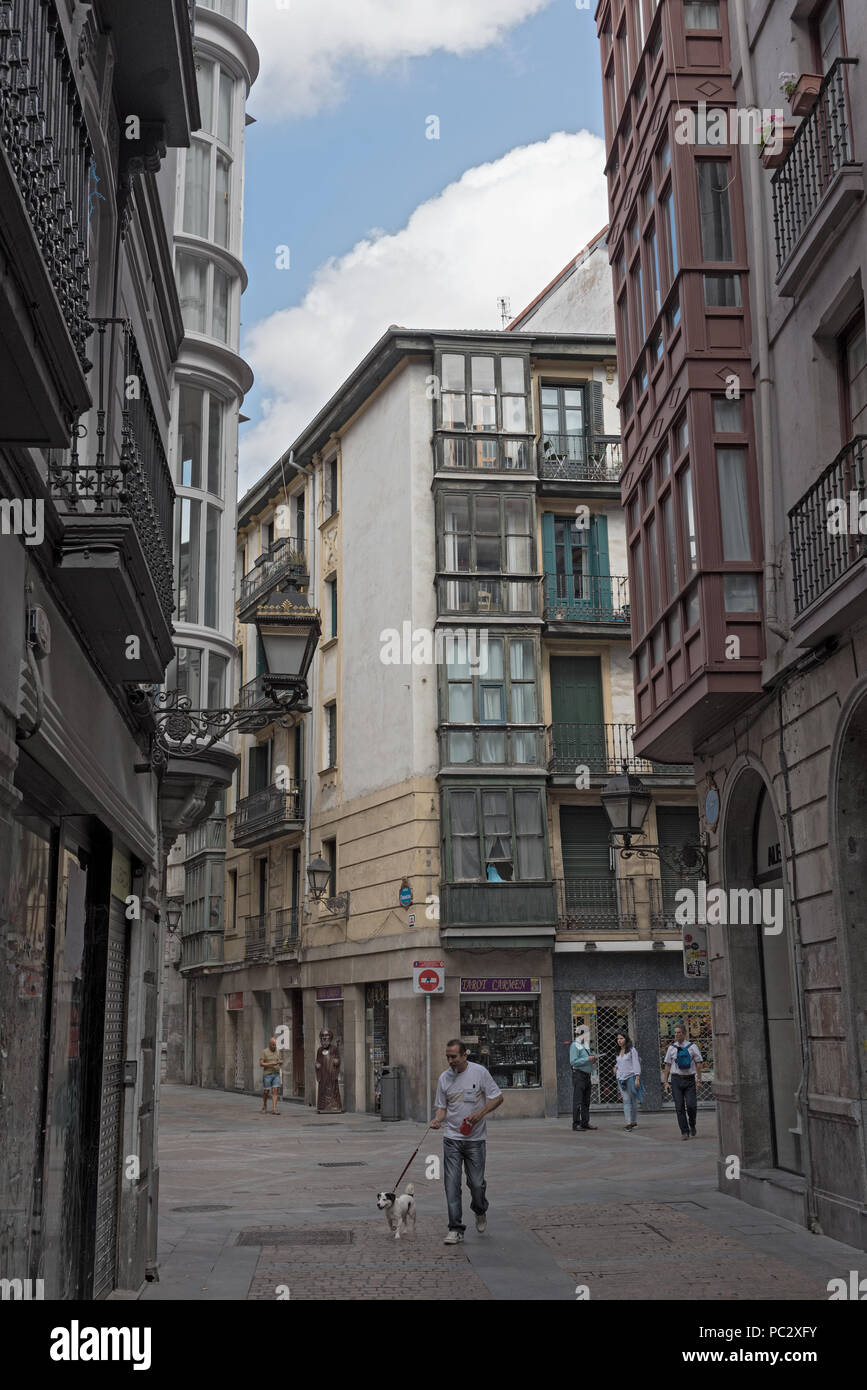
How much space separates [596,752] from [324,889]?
308 inches

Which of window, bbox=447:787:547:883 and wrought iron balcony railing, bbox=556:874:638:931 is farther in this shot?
wrought iron balcony railing, bbox=556:874:638:931

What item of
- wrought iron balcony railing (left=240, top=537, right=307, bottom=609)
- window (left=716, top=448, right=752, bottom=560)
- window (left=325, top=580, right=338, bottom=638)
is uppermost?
wrought iron balcony railing (left=240, top=537, right=307, bottom=609)

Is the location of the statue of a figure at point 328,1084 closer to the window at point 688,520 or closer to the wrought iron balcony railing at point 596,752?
the wrought iron balcony railing at point 596,752

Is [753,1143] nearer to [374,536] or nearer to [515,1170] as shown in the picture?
[515,1170]

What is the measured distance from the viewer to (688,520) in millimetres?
15633

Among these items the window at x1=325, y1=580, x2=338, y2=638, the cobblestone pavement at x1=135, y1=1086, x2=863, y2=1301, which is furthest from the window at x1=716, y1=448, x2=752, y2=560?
the window at x1=325, y1=580, x2=338, y2=638

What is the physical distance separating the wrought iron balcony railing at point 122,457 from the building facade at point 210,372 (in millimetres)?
3470

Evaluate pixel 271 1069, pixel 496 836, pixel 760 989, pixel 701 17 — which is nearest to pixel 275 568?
pixel 496 836

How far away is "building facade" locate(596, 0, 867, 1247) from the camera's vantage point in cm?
1216

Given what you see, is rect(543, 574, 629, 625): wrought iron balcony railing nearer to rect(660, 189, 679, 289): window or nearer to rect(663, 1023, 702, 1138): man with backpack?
rect(663, 1023, 702, 1138): man with backpack

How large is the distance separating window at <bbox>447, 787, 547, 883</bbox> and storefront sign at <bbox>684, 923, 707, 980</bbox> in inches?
480

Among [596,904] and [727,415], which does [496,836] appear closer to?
[596,904]
